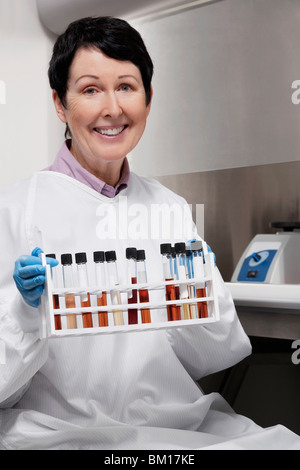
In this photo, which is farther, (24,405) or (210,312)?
(24,405)

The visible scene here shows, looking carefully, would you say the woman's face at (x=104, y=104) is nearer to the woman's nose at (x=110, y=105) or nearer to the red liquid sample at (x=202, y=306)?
the woman's nose at (x=110, y=105)

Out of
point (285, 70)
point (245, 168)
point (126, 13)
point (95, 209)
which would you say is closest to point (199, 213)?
point (245, 168)

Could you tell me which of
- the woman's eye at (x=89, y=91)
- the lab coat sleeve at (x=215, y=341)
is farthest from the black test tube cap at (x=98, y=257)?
the woman's eye at (x=89, y=91)

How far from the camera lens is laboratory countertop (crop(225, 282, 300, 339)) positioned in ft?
5.68

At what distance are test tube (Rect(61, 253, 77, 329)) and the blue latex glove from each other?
0.03 m

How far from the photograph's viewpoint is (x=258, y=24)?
9.11ft

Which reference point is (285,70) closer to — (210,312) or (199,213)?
(199,213)

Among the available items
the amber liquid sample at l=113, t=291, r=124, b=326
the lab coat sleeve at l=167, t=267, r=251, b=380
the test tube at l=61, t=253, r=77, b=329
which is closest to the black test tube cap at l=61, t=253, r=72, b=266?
the test tube at l=61, t=253, r=77, b=329

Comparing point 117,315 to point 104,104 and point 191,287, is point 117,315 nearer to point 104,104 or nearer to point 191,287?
point 191,287

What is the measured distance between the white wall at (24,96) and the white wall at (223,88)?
0.56 metres

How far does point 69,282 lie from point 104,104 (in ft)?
1.62

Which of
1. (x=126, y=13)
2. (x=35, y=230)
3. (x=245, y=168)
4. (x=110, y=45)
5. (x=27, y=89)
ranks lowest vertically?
(x=35, y=230)

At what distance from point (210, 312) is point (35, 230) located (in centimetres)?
49

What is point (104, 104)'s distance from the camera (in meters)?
1.46
